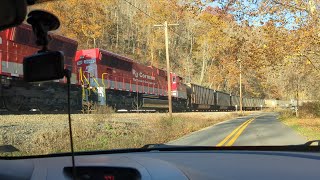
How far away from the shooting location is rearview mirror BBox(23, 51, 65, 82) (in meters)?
1.94

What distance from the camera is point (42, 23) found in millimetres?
2123

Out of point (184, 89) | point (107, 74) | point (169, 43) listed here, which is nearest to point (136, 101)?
point (107, 74)

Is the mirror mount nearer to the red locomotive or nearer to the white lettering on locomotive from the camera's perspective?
the red locomotive

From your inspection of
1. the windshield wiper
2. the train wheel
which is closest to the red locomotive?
the train wheel

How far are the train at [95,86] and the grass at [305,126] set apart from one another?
53cm

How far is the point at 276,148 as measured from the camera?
346 centimetres

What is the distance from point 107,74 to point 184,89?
59.7 feet

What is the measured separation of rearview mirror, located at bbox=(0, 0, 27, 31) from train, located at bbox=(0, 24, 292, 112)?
23.5 ft

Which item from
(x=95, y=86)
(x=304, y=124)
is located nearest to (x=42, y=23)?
(x=304, y=124)

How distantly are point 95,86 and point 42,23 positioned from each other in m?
23.4

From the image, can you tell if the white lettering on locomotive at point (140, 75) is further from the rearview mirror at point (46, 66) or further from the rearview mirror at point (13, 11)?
the rearview mirror at point (13, 11)

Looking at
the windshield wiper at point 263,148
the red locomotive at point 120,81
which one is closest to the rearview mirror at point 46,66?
the windshield wiper at point 263,148

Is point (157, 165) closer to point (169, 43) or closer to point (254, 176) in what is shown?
point (254, 176)

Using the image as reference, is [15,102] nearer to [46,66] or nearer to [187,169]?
[187,169]
